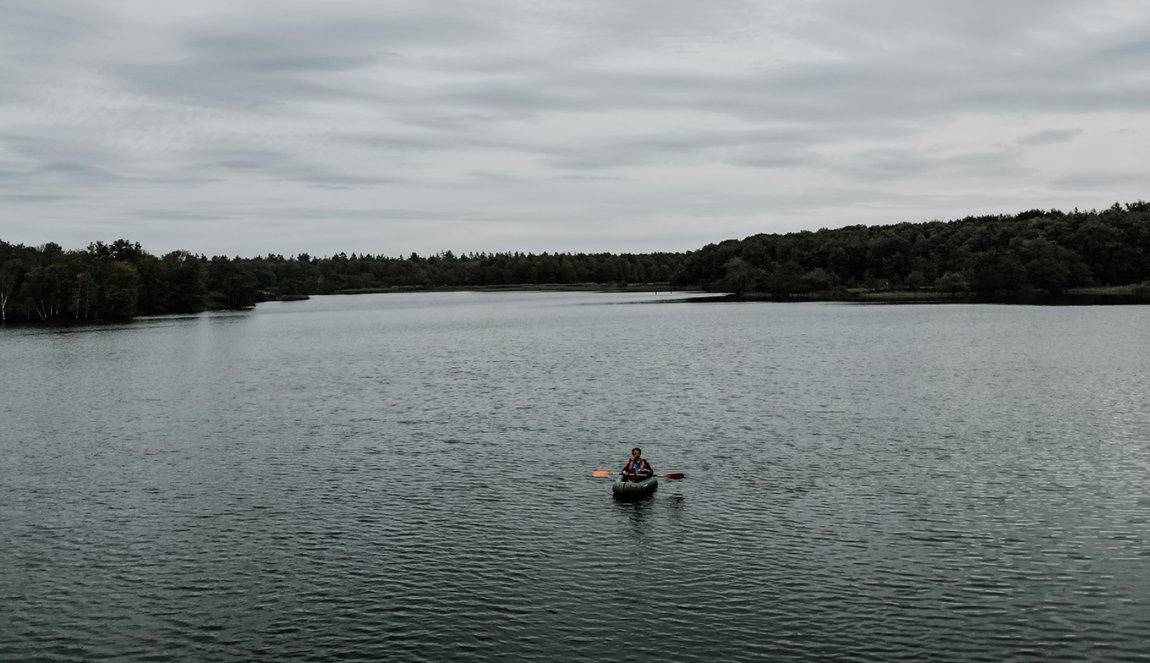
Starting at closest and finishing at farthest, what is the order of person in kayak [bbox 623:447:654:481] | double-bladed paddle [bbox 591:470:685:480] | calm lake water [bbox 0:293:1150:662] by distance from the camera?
calm lake water [bbox 0:293:1150:662]
person in kayak [bbox 623:447:654:481]
double-bladed paddle [bbox 591:470:685:480]

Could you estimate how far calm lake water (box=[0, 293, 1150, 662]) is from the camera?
1169 inches

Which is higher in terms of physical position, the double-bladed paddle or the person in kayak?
the person in kayak

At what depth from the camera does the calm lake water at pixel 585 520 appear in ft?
97.5

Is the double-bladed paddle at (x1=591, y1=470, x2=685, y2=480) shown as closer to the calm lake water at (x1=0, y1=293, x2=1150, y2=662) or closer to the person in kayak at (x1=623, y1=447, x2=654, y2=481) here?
the calm lake water at (x1=0, y1=293, x2=1150, y2=662)

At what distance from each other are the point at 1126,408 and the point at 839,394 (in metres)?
20.9

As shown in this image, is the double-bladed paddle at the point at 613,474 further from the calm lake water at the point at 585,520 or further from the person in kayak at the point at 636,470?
the person in kayak at the point at 636,470

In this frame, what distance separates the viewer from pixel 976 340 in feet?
396

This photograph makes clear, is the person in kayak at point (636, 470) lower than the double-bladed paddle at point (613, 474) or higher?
higher

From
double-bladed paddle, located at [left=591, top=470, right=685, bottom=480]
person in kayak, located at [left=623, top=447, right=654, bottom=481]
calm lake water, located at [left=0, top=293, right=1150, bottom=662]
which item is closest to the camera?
calm lake water, located at [left=0, top=293, right=1150, bottom=662]

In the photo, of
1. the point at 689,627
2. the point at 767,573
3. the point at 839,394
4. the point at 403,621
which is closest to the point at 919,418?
the point at 839,394

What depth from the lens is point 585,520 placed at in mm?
42031

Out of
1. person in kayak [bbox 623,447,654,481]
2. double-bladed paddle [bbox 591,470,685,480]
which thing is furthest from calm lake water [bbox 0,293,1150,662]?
person in kayak [bbox 623,447,654,481]

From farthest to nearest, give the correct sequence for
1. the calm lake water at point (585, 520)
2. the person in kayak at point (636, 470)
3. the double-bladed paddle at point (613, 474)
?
the double-bladed paddle at point (613, 474), the person in kayak at point (636, 470), the calm lake water at point (585, 520)

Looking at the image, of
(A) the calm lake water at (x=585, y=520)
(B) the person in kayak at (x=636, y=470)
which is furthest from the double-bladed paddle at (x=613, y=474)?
(B) the person in kayak at (x=636, y=470)
